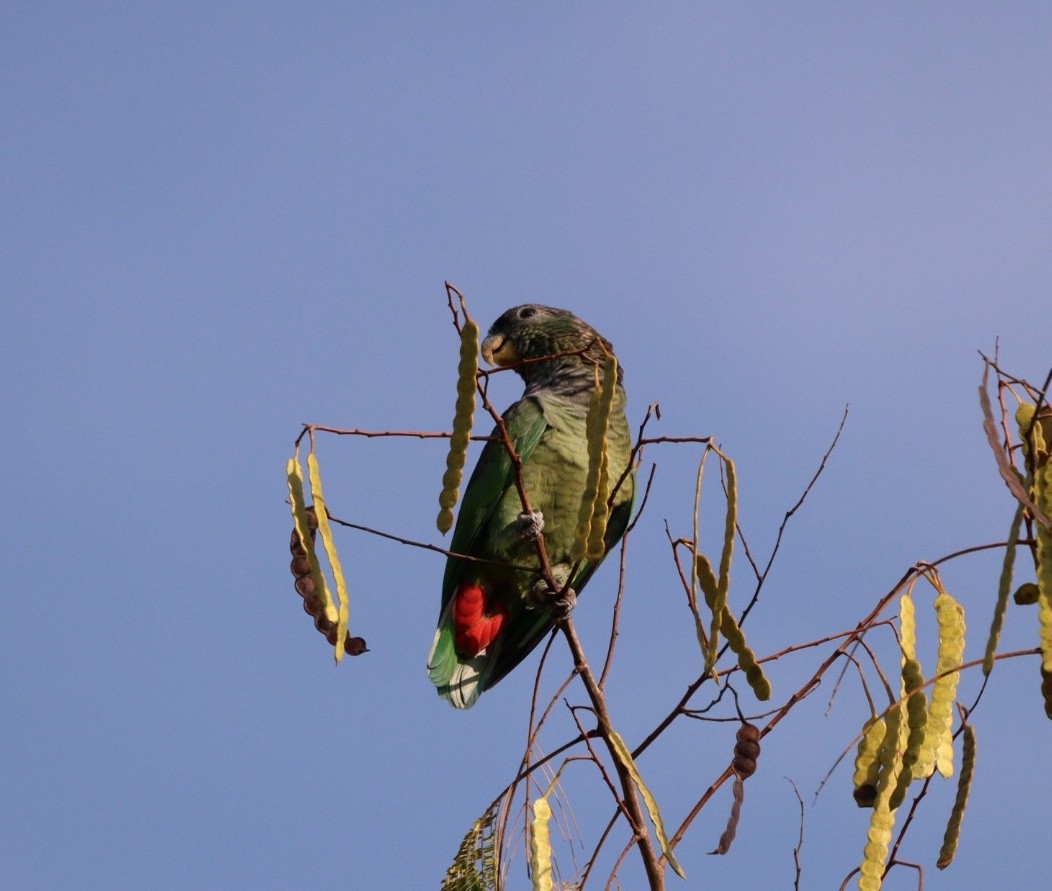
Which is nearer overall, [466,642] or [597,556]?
[597,556]

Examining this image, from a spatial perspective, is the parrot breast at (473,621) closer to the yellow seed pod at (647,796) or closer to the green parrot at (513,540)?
the green parrot at (513,540)

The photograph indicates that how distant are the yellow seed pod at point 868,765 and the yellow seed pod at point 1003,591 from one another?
18.3 inches

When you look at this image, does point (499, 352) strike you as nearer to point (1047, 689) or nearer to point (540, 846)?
point (540, 846)

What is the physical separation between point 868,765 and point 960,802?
0.89ft

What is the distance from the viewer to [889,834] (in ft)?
7.07

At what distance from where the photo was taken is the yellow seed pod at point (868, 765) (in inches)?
90.0

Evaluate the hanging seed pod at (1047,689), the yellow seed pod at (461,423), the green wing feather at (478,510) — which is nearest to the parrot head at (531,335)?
the green wing feather at (478,510)

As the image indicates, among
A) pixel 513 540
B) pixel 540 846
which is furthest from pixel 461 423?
pixel 513 540

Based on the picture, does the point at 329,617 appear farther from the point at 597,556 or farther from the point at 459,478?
the point at 597,556

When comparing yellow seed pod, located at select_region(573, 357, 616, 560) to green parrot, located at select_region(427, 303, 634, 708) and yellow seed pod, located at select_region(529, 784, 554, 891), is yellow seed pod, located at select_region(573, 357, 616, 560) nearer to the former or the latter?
yellow seed pod, located at select_region(529, 784, 554, 891)

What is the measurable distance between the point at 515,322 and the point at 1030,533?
13.6ft

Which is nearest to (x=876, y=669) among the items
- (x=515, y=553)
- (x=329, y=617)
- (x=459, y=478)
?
(x=459, y=478)

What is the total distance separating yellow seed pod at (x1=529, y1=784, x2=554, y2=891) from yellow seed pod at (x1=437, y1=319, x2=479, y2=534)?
24.4 inches

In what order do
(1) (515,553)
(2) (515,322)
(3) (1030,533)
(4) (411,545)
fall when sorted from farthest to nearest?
(2) (515,322) < (1) (515,553) < (4) (411,545) < (3) (1030,533)
